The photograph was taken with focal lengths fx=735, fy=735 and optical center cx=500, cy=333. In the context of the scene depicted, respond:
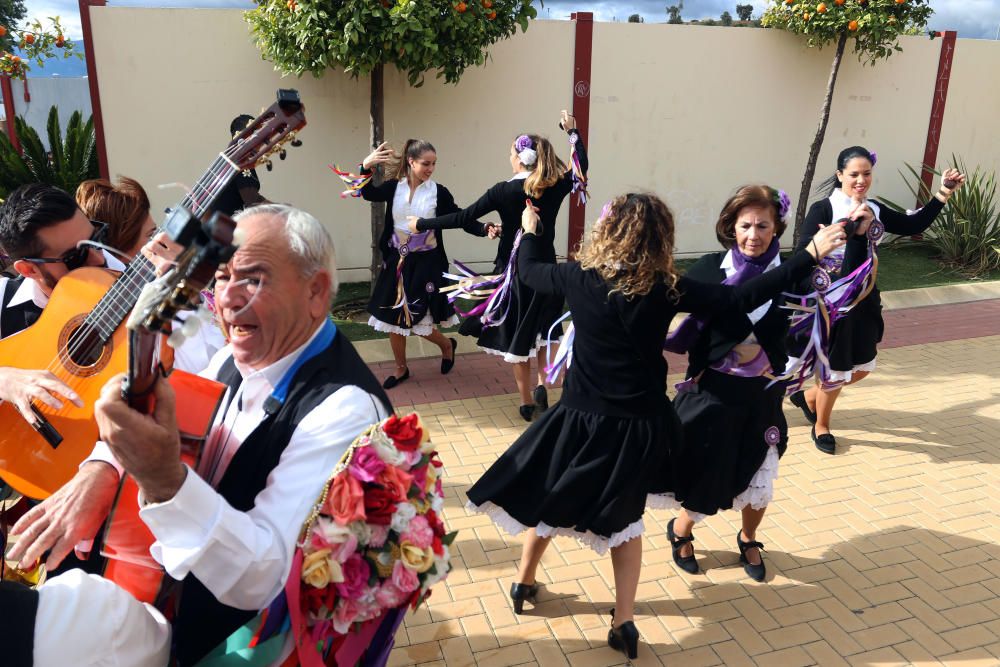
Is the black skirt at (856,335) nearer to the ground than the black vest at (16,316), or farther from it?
nearer to the ground

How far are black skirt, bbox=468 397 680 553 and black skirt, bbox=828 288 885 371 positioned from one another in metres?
2.22

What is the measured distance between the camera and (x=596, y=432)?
300cm

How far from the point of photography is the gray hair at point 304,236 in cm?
182

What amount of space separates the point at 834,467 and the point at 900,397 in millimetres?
1604

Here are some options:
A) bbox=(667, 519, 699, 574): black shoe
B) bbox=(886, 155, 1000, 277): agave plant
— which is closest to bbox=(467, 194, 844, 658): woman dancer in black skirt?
bbox=(667, 519, 699, 574): black shoe

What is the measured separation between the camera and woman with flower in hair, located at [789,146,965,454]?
4.38 metres

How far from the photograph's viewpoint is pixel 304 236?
1.83 m

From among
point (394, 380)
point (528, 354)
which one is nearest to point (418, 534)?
point (528, 354)

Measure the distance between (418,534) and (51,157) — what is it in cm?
731

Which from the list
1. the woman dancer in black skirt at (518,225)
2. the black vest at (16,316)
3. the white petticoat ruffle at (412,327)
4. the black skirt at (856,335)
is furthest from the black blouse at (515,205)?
the black vest at (16,316)

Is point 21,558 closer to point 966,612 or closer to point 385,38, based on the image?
point 966,612

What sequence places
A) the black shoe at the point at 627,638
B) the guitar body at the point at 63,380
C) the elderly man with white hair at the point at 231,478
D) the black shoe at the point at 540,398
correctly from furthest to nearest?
the black shoe at the point at 540,398
the black shoe at the point at 627,638
the guitar body at the point at 63,380
the elderly man with white hair at the point at 231,478

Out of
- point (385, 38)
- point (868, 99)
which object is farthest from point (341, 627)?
point (868, 99)

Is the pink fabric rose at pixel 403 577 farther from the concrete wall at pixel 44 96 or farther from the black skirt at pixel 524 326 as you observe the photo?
the concrete wall at pixel 44 96
